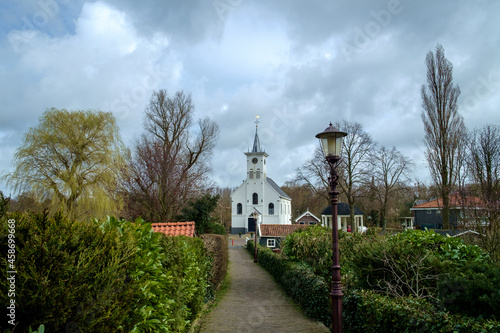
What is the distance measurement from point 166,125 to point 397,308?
86.9 ft

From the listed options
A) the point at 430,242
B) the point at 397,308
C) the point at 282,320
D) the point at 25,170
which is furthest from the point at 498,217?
the point at 25,170

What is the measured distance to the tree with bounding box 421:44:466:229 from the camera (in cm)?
2202

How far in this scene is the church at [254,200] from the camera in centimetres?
5869

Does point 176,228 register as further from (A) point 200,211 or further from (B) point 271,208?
(B) point 271,208

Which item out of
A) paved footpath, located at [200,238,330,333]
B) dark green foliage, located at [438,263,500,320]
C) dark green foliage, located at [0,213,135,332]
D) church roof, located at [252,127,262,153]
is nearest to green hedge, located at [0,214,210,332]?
dark green foliage, located at [0,213,135,332]

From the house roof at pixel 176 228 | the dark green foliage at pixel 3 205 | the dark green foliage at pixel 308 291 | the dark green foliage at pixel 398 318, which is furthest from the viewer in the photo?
the house roof at pixel 176 228

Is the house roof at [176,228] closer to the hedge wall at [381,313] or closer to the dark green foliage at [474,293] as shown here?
the hedge wall at [381,313]

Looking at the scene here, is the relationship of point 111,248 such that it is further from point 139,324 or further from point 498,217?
point 498,217

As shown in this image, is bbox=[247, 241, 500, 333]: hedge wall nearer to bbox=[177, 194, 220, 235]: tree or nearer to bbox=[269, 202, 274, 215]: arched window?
bbox=[177, 194, 220, 235]: tree

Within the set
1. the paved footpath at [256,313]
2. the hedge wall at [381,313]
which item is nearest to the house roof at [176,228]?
the paved footpath at [256,313]

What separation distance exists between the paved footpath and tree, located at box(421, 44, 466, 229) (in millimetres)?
14002

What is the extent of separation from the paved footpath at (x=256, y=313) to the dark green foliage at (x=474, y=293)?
309 cm

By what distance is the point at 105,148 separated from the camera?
20.0 m

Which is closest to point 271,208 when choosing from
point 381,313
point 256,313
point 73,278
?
point 256,313
